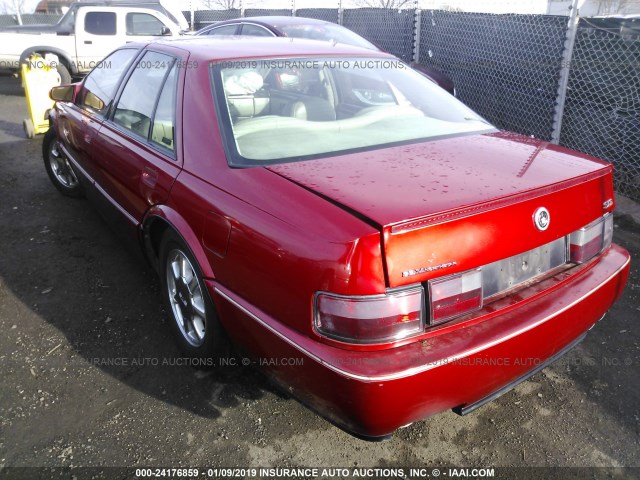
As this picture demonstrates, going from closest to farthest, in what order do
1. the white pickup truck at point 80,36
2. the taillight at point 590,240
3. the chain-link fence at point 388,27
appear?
the taillight at point 590,240 → the chain-link fence at point 388,27 → the white pickup truck at point 80,36

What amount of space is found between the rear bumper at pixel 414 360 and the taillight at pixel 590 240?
0.35 feet

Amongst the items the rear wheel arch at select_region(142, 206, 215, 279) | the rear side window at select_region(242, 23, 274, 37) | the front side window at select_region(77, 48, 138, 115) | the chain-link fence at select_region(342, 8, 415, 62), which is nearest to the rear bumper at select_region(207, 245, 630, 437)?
the rear wheel arch at select_region(142, 206, 215, 279)

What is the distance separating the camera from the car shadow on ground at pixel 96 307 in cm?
269

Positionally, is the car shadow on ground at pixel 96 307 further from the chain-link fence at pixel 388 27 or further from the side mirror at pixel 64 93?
the chain-link fence at pixel 388 27

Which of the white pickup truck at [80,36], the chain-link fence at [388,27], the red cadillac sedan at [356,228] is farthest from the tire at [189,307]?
the white pickup truck at [80,36]

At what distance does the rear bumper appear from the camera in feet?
5.82

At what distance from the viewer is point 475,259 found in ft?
6.20

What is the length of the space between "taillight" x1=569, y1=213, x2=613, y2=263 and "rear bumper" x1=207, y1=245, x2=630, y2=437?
105 millimetres

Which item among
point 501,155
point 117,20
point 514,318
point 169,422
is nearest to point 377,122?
point 501,155

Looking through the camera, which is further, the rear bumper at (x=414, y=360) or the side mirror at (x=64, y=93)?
the side mirror at (x=64, y=93)

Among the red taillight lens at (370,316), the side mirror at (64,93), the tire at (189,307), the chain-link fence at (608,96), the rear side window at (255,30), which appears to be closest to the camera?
the red taillight lens at (370,316)

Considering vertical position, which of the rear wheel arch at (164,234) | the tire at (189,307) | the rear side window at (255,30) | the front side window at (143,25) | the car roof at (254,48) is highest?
the front side window at (143,25)

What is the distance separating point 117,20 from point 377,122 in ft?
33.0

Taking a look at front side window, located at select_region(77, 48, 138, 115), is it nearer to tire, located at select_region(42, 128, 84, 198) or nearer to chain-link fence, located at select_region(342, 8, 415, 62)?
tire, located at select_region(42, 128, 84, 198)
